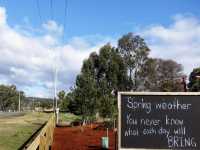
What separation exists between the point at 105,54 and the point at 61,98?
384 inches

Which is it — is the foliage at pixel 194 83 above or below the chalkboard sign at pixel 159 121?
above

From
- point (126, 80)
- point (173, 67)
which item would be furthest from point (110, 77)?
point (173, 67)

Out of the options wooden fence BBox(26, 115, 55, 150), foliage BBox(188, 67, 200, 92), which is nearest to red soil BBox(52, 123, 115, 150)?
wooden fence BBox(26, 115, 55, 150)

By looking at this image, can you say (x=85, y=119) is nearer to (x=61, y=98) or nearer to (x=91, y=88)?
(x=91, y=88)

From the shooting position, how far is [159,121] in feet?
29.2

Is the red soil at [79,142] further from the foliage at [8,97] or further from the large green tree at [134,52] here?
the foliage at [8,97]

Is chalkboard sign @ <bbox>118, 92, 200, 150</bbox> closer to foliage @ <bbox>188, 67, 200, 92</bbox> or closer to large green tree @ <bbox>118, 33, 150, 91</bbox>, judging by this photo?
foliage @ <bbox>188, 67, 200, 92</bbox>

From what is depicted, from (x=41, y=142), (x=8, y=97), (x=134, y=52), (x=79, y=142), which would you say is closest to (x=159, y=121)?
(x=41, y=142)

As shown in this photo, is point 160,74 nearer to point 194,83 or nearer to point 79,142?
point 194,83

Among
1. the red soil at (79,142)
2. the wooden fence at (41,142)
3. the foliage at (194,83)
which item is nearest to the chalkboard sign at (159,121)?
the wooden fence at (41,142)

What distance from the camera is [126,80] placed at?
237ft

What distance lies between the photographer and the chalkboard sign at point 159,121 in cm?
877

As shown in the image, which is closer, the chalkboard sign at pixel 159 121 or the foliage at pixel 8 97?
the chalkboard sign at pixel 159 121

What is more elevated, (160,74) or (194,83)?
(160,74)
